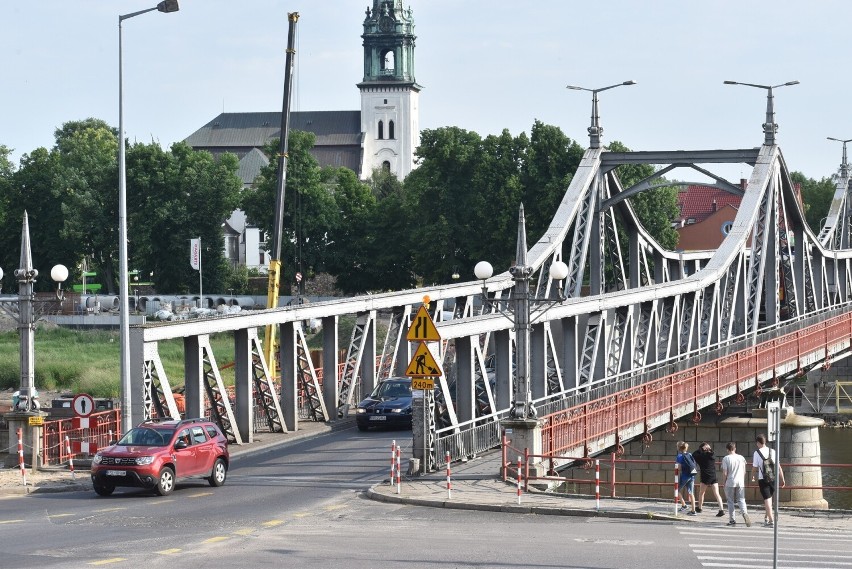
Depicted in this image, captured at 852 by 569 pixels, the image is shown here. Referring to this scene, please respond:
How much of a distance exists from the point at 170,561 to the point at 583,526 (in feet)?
23.5

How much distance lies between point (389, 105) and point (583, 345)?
5399 inches

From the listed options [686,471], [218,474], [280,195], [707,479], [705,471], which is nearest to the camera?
→ [686,471]

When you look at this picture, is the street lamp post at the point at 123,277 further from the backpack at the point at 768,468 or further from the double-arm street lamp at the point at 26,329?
the backpack at the point at 768,468

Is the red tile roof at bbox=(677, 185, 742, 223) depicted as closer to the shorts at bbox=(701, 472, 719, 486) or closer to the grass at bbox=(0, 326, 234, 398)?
the grass at bbox=(0, 326, 234, 398)

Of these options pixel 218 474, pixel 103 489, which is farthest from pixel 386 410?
pixel 103 489

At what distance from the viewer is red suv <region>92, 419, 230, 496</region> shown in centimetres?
2712

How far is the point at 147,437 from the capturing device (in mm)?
27859

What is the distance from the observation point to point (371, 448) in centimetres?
3562

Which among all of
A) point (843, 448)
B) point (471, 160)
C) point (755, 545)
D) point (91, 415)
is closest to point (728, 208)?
point (471, 160)

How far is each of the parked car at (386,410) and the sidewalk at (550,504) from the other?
1036cm

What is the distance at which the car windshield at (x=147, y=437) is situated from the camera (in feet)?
90.8

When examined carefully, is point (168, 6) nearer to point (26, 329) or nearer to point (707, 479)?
point (26, 329)

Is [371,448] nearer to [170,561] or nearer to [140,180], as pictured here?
[170,561]

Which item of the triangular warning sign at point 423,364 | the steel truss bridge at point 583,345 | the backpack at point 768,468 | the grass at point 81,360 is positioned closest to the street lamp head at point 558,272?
the triangular warning sign at point 423,364
